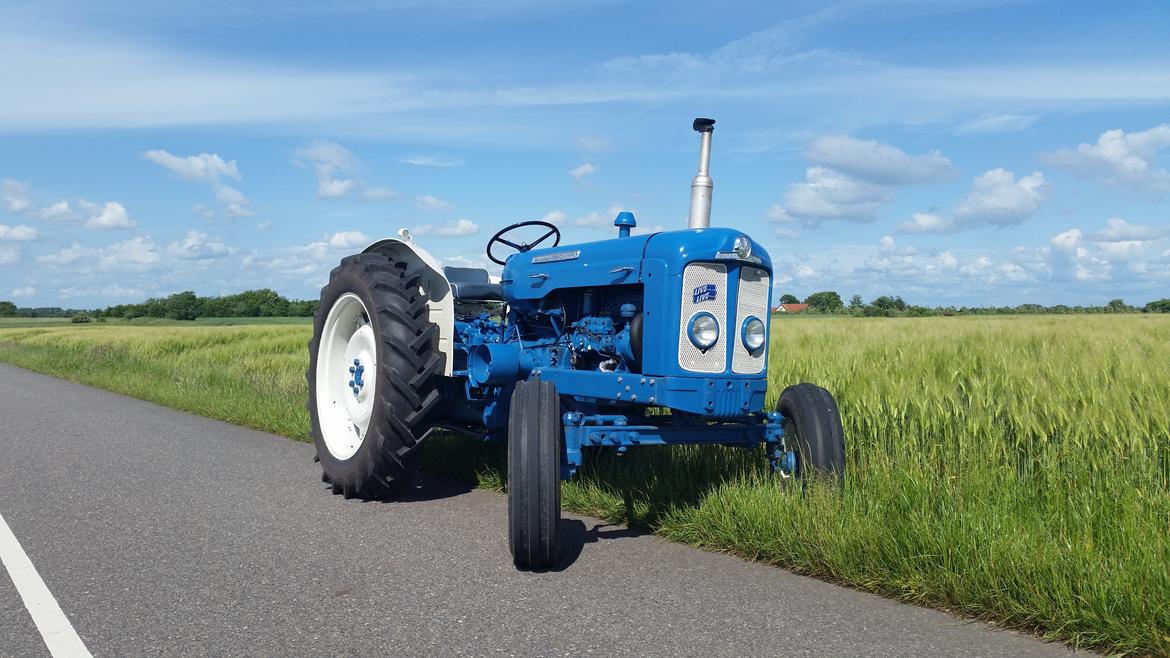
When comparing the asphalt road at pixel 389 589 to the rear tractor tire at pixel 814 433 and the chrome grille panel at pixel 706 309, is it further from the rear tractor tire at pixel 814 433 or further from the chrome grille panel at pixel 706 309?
the chrome grille panel at pixel 706 309

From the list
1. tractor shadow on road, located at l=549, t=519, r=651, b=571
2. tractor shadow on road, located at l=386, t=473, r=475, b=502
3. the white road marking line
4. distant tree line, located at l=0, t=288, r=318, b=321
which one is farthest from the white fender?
distant tree line, located at l=0, t=288, r=318, b=321

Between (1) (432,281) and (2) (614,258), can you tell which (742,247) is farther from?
(1) (432,281)

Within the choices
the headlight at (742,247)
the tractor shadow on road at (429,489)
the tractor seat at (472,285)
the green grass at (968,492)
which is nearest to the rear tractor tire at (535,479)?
the green grass at (968,492)

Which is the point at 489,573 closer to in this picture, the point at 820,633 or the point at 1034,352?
the point at 820,633

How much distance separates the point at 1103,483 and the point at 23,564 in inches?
198

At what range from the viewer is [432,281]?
5.95 meters

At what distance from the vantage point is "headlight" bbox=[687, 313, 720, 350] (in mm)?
4496

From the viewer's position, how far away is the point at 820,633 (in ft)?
10.6

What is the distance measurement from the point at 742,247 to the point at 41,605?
→ 344 cm

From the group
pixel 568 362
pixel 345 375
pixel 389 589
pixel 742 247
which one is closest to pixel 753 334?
pixel 742 247

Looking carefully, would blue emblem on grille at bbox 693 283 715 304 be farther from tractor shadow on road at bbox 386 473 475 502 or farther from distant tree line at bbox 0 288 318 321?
distant tree line at bbox 0 288 318 321

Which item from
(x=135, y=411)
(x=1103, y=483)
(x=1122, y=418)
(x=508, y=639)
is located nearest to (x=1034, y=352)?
(x=1122, y=418)

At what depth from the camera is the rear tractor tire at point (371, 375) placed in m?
5.36

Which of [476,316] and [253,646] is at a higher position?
[476,316]
